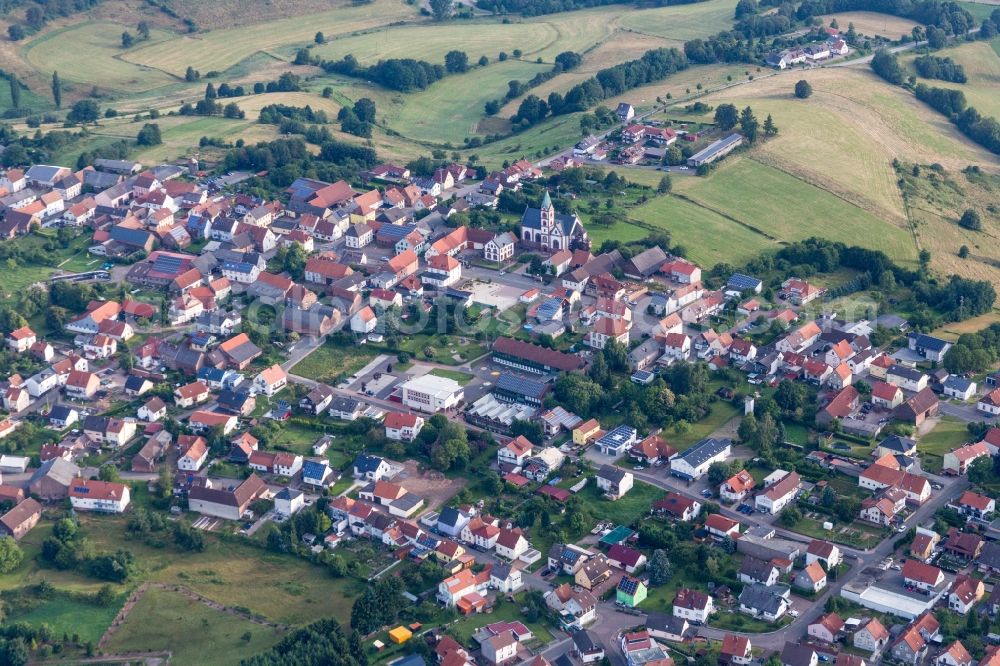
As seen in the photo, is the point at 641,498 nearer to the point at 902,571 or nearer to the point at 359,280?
the point at 902,571

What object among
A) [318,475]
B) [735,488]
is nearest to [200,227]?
[318,475]

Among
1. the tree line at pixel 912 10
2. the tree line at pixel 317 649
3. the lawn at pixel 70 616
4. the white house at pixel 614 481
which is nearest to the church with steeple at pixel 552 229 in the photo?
the white house at pixel 614 481

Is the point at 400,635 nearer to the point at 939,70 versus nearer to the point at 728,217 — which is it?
the point at 728,217

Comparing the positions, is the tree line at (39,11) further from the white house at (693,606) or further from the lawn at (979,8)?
the white house at (693,606)

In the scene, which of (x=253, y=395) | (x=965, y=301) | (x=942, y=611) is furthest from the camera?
(x=965, y=301)

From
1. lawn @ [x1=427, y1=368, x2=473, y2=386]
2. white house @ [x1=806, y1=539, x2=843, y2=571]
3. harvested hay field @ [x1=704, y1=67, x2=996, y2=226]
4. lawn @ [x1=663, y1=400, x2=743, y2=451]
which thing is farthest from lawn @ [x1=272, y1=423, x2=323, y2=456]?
harvested hay field @ [x1=704, y1=67, x2=996, y2=226]

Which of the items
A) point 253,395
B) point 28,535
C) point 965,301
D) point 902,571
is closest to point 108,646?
point 28,535
